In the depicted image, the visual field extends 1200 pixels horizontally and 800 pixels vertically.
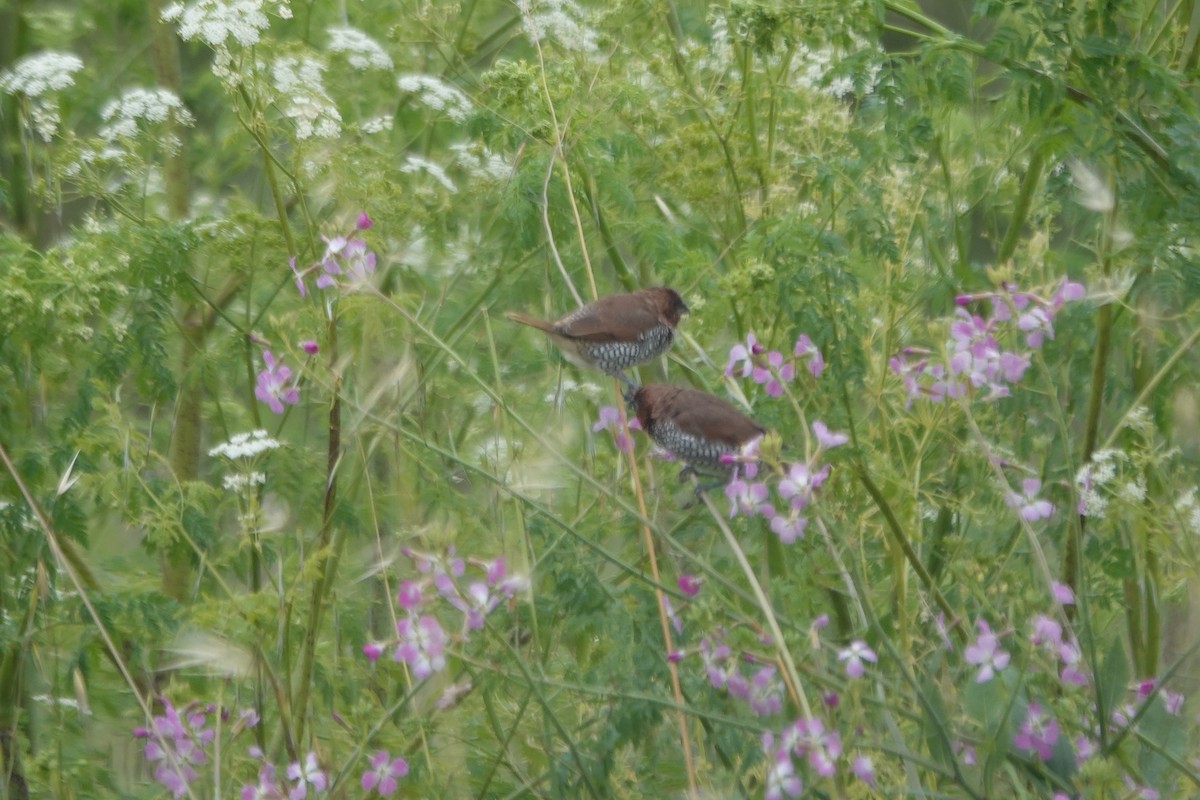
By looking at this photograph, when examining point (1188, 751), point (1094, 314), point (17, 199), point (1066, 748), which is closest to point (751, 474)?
point (1066, 748)

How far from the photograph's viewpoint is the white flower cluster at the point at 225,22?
149 inches

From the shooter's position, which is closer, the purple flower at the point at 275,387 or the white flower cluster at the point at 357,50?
the purple flower at the point at 275,387

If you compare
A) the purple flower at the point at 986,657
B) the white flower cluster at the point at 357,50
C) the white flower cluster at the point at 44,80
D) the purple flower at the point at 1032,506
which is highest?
the white flower cluster at the point at 44,80

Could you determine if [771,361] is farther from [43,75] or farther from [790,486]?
[43,75]

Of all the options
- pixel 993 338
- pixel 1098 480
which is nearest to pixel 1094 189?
pixel 1098 480

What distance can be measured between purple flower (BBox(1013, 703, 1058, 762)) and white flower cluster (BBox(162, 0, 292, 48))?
8.00ft

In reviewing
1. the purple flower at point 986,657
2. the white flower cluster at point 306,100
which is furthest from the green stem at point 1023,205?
the white flower cluster at point 306,100

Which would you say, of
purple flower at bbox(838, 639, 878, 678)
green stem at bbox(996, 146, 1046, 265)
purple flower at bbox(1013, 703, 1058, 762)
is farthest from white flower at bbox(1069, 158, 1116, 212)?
purple flower at bbox(838, 639, 878, 678)

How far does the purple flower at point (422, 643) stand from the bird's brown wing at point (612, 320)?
3.46 ft

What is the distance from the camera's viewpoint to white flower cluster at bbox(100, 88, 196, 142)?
4.49 meters

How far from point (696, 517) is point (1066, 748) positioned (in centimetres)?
127

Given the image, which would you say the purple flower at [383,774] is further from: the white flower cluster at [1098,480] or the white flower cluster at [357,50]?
A: the white flower cluster at [357,50]

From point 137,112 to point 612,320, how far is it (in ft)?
6.02

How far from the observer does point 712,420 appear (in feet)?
10.0
